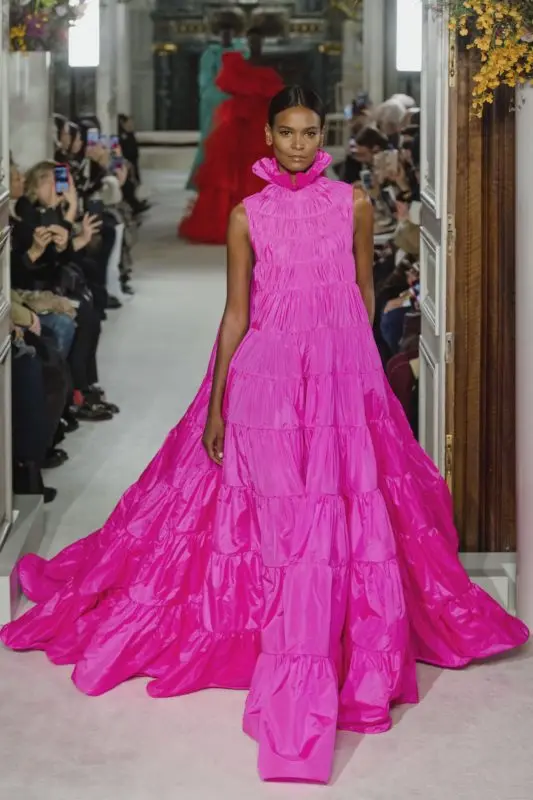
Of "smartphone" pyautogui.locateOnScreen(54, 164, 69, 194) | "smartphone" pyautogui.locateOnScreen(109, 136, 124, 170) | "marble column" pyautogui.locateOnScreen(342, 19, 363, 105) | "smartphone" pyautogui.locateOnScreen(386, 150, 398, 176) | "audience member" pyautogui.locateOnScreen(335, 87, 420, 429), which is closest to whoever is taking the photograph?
"audience member" pyautogui.locateOnScreen(335, 87, 420, 429)

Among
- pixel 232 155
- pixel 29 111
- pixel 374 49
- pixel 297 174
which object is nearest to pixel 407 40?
pixel 374 49

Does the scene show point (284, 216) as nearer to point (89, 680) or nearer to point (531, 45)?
point (531, 45)

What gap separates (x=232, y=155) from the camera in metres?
12.7

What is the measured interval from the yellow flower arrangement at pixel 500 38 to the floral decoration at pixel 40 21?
96.3 inches

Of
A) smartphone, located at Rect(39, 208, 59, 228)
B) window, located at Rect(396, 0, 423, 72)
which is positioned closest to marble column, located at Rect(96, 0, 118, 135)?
window, located at Rect(396, 0, 423, 72)

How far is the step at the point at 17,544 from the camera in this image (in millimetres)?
5098

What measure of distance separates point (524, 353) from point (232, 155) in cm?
804

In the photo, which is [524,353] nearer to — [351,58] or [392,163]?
[392,163]

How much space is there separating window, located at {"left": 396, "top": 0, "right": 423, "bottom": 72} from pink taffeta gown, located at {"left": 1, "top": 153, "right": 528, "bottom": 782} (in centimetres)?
704

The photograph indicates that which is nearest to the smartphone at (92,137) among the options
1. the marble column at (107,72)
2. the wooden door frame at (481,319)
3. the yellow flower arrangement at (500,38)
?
the marble column at (107,72)

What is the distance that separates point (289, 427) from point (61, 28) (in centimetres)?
402

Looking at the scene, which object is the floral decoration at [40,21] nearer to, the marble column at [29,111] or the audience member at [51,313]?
the audience member at [51,313]

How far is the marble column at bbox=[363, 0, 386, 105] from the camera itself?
12086mm

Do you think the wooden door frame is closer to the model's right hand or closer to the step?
the model's right hand
